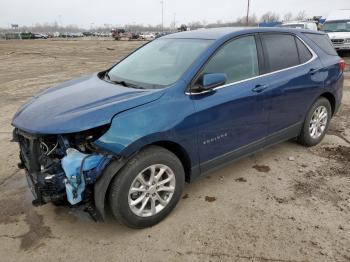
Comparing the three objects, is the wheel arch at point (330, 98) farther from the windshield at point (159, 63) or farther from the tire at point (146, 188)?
the tire at point (146, 188)

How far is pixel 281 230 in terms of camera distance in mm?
3074

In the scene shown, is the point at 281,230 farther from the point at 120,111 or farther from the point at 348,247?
the point at 120,111

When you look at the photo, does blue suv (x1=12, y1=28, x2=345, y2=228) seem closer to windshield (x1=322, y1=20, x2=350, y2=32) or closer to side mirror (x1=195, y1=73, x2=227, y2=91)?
side mirror (x1=195, y1=73, x2=227, y2=91)

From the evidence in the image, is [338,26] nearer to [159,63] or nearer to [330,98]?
[330,98]

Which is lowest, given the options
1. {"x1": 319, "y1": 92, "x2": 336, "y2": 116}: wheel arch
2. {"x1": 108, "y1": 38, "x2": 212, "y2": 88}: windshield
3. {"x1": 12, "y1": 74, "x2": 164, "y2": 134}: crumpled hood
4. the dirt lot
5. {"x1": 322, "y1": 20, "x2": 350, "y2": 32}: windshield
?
the dirt lot

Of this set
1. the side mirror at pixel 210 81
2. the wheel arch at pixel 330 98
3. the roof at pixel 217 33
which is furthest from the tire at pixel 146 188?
the wheel arch at pixel 330 98

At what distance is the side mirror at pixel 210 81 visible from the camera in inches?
124

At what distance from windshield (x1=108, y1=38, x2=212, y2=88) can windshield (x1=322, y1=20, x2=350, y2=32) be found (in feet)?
51.3

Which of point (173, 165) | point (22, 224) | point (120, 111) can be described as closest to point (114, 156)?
point (120, 111)

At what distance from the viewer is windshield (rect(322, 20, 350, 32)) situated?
16709 mm

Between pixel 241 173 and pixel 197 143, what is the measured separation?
3.93 ft

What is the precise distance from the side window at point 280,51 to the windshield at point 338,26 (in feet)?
48.0

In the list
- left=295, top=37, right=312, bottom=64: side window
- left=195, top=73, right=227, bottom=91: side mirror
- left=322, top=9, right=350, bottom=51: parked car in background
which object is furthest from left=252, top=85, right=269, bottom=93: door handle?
left=322, top=9, right=350, bottom=51: parked car in background

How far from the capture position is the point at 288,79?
4.13 m
